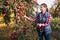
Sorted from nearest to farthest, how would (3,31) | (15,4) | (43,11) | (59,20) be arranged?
1. (15,4)
2. (43,11)
3. (3,31)
4. (59,20)

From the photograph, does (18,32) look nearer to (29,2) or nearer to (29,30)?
(29,30)

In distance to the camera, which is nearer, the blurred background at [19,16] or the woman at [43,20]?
the blurred background at [19,16]

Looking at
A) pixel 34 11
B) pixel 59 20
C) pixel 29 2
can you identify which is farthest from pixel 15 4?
pixel 59 20

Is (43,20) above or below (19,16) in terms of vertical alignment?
below

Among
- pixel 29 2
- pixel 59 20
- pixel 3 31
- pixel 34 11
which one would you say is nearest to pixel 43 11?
pixel 34 11

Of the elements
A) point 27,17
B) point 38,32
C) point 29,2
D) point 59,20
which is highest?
point 29,2

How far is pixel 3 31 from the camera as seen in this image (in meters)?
9.76

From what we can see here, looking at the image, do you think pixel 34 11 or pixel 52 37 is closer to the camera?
pixel 34 11

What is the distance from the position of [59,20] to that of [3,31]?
4.55 metres

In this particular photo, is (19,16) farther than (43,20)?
No

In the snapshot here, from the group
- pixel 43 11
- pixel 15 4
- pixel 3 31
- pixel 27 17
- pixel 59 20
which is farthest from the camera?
pixel 59 20

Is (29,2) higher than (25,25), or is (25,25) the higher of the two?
(29,2)

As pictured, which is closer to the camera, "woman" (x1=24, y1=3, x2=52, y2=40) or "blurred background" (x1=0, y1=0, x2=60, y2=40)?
"blurred background" (x1=0, y1=0, x2=60, y2=40)

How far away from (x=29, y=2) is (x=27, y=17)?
44 centimetres
